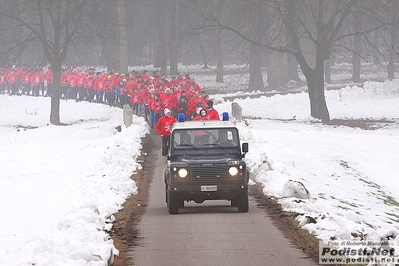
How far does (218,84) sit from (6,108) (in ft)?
59.8

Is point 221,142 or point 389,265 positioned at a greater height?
point 221,142

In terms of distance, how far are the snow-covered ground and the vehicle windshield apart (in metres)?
1.63

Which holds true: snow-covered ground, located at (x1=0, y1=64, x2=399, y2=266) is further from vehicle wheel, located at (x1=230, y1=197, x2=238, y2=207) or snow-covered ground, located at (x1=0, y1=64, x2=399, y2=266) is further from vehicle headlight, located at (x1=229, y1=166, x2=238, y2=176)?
vehicle headlight, located at (x1=229, y1=166, x2=238, y2=176)

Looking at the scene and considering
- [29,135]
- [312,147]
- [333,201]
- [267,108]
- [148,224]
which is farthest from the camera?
[267,108]

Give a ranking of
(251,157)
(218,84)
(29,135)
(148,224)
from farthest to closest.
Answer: (218,84) < (29,135) < (251,157) < (148,224)

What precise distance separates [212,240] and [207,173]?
267cm

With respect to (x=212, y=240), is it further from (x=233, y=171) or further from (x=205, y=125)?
(x=205, y=125)

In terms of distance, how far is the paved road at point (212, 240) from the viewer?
11641 millimetres

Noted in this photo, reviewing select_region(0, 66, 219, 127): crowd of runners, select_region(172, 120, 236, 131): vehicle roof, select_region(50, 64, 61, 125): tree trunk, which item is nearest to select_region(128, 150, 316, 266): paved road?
select_region(172, 120, 236, 131): vehicle roof

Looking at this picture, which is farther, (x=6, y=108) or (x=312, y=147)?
(x=6, y=108)

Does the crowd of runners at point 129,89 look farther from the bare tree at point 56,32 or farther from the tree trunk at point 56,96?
the bare tree at point 56,32

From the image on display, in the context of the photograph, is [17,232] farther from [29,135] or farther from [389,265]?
[29,135]

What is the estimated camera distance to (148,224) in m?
14.9

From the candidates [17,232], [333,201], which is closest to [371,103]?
[333,201]
